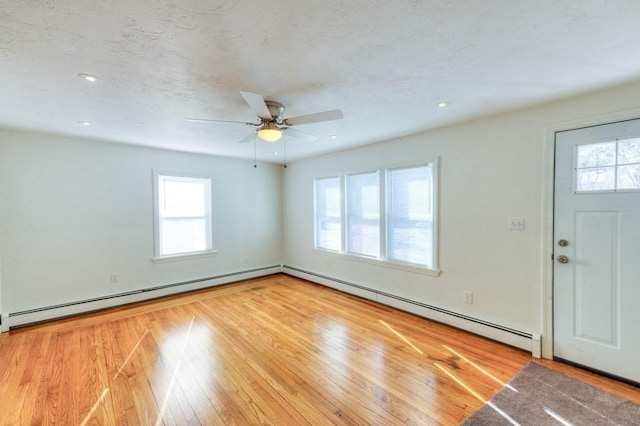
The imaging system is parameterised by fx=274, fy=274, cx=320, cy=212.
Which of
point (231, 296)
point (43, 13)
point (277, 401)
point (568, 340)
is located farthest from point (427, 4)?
point (231, 296)

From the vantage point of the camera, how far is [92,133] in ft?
11.2

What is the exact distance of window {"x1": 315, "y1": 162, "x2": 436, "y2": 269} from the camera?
3.58m

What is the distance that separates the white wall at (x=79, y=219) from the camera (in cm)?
332

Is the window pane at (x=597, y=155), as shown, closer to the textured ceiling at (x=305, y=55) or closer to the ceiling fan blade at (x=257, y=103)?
the textured ceiling at (x=305, y=55)

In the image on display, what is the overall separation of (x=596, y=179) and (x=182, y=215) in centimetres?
526

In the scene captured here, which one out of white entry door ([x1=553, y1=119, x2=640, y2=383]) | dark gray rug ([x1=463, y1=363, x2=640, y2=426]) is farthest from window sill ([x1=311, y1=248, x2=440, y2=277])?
dark gray rug ([x1=463, y1=363, x2=640, y2=426])

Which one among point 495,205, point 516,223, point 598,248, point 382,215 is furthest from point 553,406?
point 382,215

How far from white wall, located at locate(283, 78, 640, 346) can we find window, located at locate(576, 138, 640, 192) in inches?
8.9

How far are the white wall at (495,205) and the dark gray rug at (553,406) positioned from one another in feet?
1.92

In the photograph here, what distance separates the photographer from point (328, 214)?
5.03 m

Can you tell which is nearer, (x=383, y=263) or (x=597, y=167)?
(x=597, y=167)

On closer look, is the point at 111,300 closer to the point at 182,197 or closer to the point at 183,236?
the point at 183,236

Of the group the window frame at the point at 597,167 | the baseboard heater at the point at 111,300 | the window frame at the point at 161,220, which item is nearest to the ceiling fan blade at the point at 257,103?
the window frame at the point at 597,167

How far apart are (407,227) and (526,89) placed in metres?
2.01
